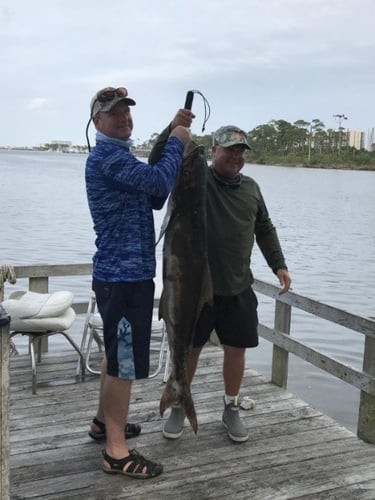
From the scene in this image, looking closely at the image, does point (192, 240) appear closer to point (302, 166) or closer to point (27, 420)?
point (27, 420)

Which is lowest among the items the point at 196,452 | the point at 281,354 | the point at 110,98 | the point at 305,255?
the point at 305,255

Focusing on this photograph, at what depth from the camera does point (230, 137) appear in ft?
11.8

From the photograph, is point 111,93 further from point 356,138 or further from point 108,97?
point 356,138

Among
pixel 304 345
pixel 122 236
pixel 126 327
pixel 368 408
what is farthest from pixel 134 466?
pixel 304 345

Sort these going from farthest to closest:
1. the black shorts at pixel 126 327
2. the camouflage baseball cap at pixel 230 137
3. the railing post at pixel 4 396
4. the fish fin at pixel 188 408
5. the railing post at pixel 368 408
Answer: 1. the railing post at pixel 368 408
2. the camouflage baseball cap at pixel 230 137
3. the fish fin at pixel 188 408
4. the black shorts at pixel 126 327
5. the railing post at pixel 4 396

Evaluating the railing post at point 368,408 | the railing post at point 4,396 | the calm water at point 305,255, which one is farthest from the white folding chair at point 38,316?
the railing post at point 4,396

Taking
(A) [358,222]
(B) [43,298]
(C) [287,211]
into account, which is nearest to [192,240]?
(B) [43,298]

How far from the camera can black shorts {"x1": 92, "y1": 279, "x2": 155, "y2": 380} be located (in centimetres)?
310

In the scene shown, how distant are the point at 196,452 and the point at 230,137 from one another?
6.37 feet

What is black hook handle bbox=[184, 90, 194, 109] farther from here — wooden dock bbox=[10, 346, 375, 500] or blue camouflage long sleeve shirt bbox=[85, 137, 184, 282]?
wooden dock bbox=[10, 346, 375, 500]

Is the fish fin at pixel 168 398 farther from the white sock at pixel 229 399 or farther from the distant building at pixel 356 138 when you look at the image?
the distant building at pixel 356 138

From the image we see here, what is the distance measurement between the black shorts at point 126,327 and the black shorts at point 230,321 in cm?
64

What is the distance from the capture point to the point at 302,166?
115062 millimetres

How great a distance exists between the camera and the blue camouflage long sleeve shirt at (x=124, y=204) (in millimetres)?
2924
